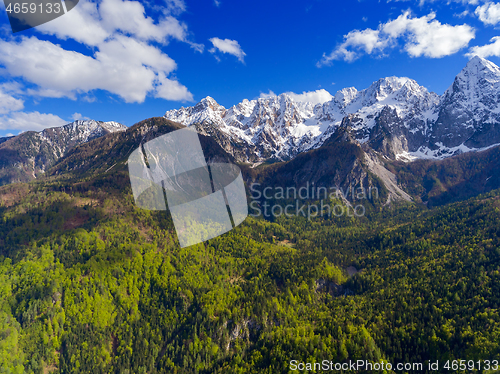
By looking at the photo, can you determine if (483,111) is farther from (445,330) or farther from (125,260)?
(125,260)

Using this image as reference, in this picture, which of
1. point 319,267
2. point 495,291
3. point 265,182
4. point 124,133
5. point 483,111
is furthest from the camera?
point 483,111

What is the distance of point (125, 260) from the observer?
68938mm

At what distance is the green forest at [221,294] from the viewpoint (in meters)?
46.1

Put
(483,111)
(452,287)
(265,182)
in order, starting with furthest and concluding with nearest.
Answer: (483,111) < (265,182) < (452,287)

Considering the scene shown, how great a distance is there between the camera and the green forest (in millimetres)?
46125

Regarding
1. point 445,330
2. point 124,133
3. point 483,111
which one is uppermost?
point 124,133

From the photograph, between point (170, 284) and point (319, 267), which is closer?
point (170, 284)

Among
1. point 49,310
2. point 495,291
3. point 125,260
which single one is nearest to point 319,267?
point 495,291

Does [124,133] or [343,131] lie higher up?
[124,133]

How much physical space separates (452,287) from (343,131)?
161 metres

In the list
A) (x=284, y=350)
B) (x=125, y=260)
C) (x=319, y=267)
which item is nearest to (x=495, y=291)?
(x=319, y=267)

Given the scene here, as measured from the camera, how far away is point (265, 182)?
18425cm

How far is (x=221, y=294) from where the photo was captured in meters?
64.6

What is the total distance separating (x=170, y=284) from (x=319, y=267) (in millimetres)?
42077
